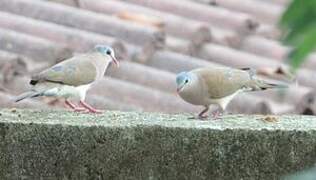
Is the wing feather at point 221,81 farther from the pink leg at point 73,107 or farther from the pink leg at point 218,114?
the pink leg at point 73,107

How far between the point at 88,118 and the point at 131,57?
1.16 metres

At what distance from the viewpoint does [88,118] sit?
2.47 meters

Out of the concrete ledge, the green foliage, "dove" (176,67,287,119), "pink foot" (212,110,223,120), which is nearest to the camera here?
the green foliage

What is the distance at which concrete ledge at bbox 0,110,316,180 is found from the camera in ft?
7.66

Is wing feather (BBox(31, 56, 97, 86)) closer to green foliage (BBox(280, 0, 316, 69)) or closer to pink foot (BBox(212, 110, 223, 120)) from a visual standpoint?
pink foot (BBox(212, 110, 223, 120))

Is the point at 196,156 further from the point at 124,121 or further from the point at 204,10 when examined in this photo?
the point at 204,10

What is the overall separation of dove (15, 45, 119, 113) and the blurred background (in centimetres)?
29

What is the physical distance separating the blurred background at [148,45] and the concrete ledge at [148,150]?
72 centimetres

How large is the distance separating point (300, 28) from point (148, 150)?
1.87 m

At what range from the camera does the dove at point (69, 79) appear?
2795mm

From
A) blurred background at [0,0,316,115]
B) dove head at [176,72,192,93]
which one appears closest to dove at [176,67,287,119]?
dove head at [176,72,192,93]

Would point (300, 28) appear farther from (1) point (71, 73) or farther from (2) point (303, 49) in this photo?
(1) point (71, 73)

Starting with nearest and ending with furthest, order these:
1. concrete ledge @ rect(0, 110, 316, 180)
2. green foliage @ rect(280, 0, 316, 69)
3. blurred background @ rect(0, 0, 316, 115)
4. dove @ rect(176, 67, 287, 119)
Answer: green foliage @ rect(280, 0, 316, 69), concrete ledge @ rect(0, 110, 316, 180), dove @ rect(176, 67, 287, 119), blurred background @ rect(0, 0, 316, 115)

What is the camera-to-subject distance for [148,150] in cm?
234
